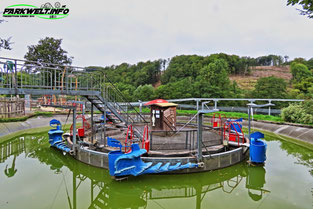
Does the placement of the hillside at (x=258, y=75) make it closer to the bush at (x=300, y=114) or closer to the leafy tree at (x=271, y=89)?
the leafy tree at (x=271, y=89)

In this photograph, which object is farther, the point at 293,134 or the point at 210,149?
the point at 293,134

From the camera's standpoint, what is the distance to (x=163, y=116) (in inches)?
445

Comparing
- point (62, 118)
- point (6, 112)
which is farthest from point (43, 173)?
point (62, 118)

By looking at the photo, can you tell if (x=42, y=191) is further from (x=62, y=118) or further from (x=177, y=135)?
(x=62, y=118)

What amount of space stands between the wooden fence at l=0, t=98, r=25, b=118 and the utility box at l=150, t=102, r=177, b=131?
14977 millimetres

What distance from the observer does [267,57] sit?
101 meters

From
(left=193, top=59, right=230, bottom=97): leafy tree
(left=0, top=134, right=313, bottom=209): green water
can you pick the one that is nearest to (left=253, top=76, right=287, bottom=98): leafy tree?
(left=193, top=59, right=230, bottom=97): leafy tree

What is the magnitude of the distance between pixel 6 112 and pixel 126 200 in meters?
18.8

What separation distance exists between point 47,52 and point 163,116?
2890cm

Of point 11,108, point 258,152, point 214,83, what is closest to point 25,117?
point 11,108

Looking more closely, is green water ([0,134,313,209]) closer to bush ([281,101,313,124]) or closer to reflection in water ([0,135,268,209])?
reflection in water ([0,135,268,209])

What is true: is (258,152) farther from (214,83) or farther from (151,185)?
(214,83)

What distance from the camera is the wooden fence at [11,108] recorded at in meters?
18.5

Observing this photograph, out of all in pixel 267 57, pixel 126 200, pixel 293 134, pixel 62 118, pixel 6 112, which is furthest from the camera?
pixel 267 57
